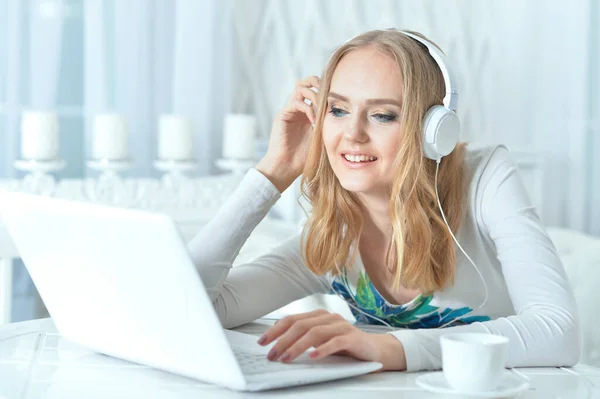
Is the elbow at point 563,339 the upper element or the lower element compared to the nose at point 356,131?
lower

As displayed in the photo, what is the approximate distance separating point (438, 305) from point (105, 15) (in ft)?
4.97

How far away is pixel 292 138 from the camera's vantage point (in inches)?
60.0

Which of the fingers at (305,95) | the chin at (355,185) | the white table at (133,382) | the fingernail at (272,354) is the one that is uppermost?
the fingers at (305,95)

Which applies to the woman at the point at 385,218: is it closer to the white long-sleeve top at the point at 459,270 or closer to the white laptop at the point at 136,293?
the white long-sleeve top at the point at 459,270

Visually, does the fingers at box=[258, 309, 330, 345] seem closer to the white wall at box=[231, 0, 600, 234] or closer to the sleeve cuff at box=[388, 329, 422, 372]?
the sleeve cuff at box=[388, 329, 422, 372]

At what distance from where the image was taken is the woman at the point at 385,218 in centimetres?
131

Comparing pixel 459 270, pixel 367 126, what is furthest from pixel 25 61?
pixel 459 270

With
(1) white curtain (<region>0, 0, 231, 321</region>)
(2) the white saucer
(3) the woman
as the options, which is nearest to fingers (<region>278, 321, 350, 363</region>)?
(2) the white saucer

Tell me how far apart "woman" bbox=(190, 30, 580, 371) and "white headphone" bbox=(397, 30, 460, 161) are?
2 centimetres

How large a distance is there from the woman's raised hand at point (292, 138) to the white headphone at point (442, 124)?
0.73 feet

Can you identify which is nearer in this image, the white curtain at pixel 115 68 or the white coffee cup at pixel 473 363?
the white coffee cup at pixel 473 363

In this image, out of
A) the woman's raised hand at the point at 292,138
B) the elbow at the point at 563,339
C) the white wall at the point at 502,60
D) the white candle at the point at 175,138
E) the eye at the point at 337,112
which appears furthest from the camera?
the white wall at the point at 502,60

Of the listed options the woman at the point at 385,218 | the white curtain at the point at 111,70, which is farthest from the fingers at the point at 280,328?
the white curtain at the point at 111,70

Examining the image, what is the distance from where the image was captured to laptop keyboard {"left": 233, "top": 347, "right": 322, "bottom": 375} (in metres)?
0.97
